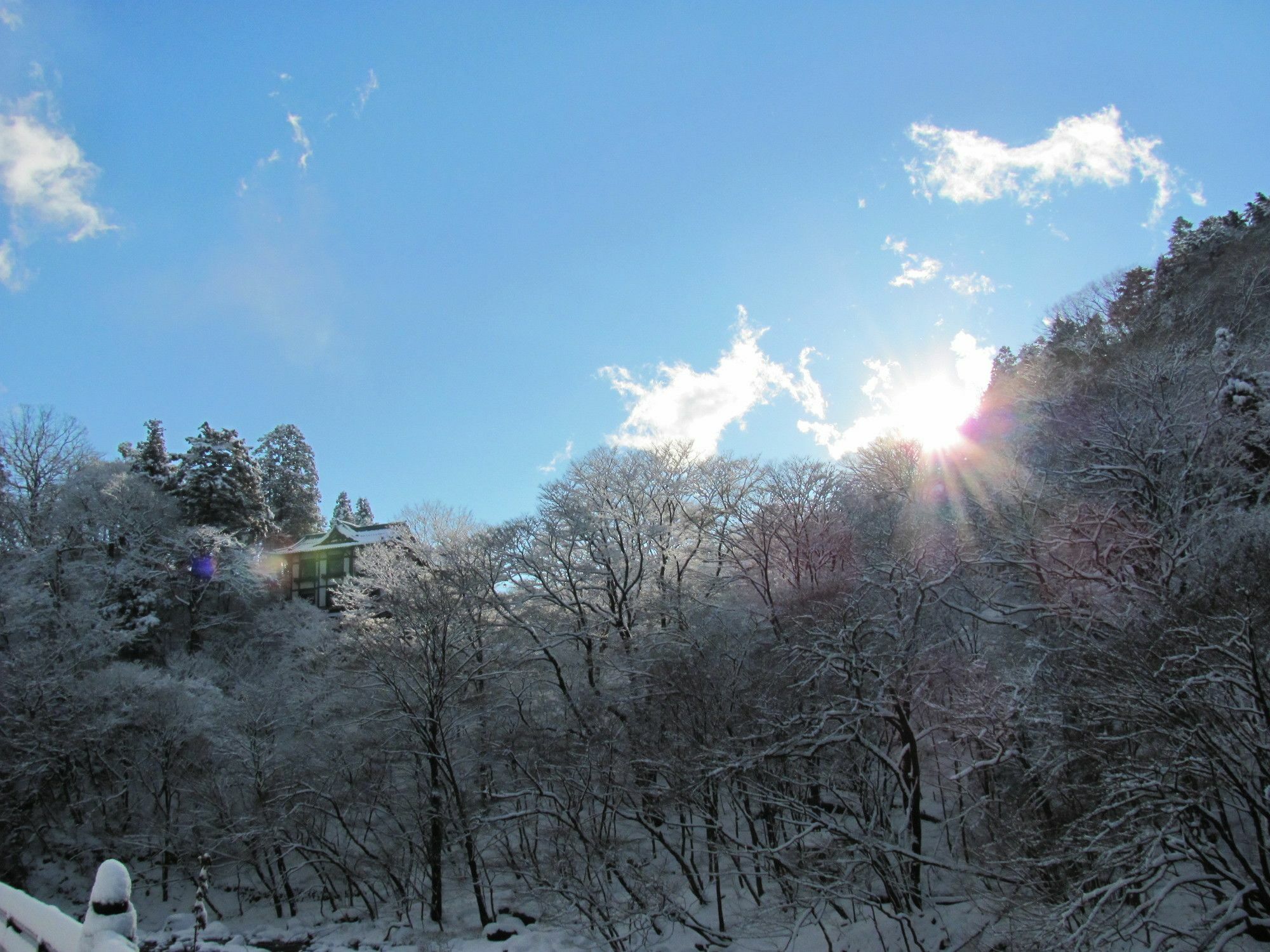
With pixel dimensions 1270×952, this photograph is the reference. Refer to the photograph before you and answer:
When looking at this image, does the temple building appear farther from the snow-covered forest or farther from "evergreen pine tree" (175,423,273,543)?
the snow-covered forest

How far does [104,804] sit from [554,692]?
56.4ft

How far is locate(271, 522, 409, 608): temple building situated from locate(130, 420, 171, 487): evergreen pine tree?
7546 millimetres

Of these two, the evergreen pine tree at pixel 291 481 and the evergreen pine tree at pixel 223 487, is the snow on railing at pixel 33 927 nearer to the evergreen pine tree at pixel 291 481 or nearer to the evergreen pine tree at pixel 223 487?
the evergreen pine tree at pixel 223 487

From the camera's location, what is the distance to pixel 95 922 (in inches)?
168

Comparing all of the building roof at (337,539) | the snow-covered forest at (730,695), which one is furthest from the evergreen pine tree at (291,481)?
the snow-covered forest at (730,695)

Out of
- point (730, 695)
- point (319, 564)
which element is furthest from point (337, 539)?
point (730, 695)

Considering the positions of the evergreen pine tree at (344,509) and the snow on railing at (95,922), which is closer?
the snow on railing at (95,922)

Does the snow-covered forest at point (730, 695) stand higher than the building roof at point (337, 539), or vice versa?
the building roof at point (337, 539)

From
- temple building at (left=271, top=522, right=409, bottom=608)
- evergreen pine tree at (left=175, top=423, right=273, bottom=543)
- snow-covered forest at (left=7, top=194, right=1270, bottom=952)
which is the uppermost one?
evergreen pine tree at (left=175, top=423, right=273, bottom=543)

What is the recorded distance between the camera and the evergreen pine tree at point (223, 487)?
122ft

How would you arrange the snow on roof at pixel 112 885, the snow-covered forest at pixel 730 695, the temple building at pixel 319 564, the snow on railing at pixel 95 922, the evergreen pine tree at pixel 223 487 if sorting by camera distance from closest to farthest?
the snow on railing at pixel 95 922 → the snow on roof at pixel 112 885 → the snow-covered forest at pixel 730 695 → the evergreen pine tree at pixel 223 487 → the temple building at pixel 319 564

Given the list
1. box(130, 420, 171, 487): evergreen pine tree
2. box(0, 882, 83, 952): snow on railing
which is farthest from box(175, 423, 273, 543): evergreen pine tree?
box(0, 882, 83, 952): snow on railing

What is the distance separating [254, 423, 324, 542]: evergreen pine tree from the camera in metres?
47.7

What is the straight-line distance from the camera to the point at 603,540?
26156 millimetres
